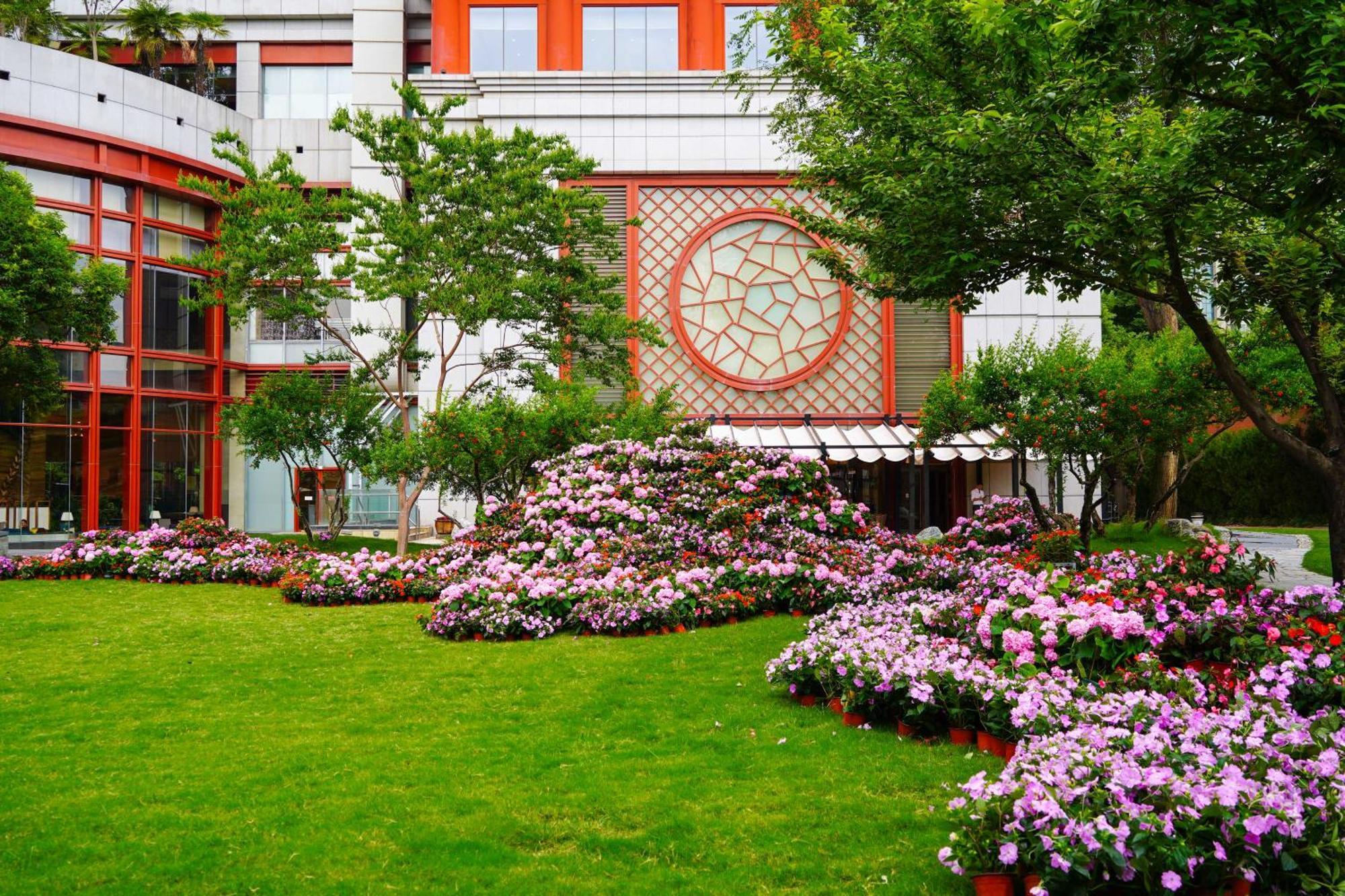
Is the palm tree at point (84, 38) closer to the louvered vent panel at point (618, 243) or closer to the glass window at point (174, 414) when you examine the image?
the glass window at point (174, 414)

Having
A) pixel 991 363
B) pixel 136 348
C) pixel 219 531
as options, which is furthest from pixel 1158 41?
pixel 136 348

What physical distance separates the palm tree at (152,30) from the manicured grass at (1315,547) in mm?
30602

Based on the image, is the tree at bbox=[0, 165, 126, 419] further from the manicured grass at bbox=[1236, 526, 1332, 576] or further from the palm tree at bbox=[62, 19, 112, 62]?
the manicured grass at bbox=[1236, 526, 1332, 576]

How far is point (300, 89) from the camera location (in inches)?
1232

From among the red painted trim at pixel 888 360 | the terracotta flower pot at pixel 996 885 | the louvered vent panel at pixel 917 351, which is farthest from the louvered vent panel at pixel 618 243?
the terracotta flower pot at pixel 996 885

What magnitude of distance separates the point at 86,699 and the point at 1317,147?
8515 mm

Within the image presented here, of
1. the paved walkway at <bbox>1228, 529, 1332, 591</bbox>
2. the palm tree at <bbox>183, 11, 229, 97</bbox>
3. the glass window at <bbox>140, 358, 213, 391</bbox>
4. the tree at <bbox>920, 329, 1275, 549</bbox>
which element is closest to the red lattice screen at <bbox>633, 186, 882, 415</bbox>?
the tree at <bbox>920, 329, 1275, 549</bbox>

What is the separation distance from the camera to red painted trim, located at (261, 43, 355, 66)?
1225 inches

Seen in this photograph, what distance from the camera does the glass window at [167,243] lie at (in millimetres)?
26453

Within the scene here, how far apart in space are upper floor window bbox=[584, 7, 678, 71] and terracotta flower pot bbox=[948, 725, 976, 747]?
22058mm

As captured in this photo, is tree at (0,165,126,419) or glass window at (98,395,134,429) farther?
glass window at (98,395,134,429)

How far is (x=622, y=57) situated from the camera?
25203 mm

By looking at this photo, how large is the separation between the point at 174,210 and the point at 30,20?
7.03m

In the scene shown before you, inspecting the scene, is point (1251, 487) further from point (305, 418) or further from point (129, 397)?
point (129, 397)
